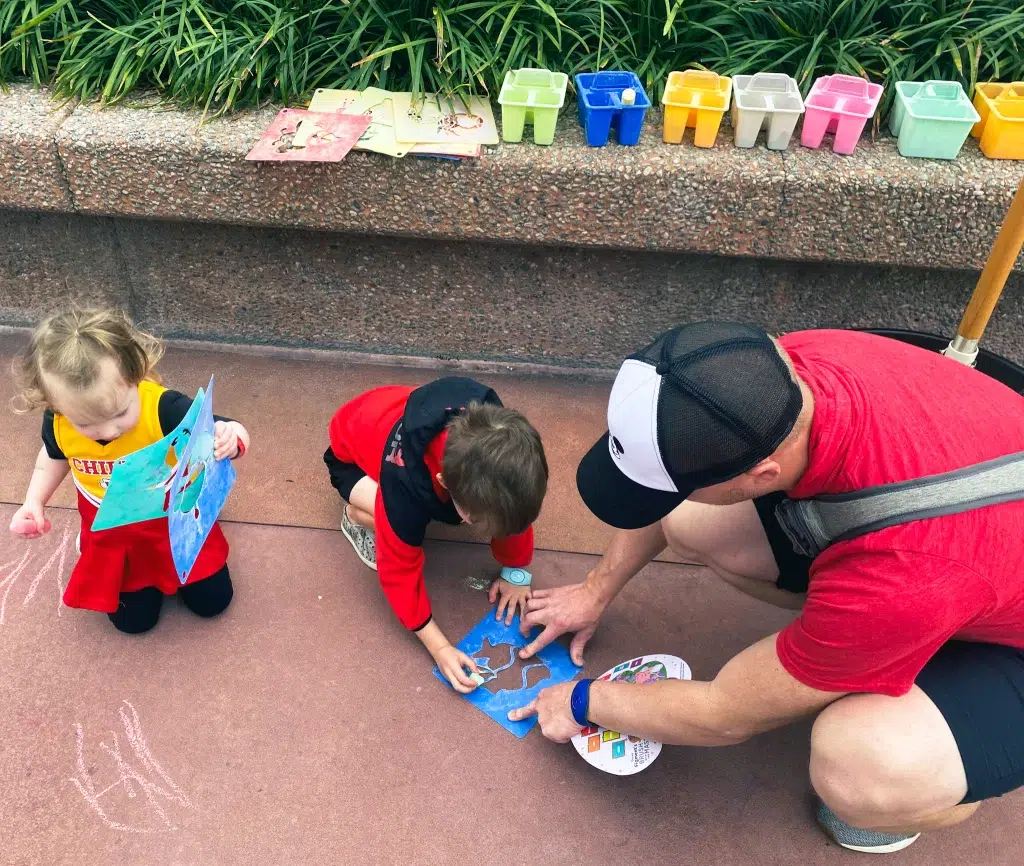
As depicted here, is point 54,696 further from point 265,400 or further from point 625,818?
point 625,818

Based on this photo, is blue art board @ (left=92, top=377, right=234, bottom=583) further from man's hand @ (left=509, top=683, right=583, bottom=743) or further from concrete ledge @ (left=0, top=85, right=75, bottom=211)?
concrete ledge @ (left=0, top=85, right=75, bottom=211)

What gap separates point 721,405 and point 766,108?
1.46 m

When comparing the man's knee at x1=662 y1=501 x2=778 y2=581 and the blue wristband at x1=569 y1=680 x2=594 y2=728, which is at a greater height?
the man's knee at x1=662 y1=501 x2=778 y2=581

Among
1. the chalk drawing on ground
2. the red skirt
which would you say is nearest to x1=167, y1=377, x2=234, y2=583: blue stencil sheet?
the red skirt

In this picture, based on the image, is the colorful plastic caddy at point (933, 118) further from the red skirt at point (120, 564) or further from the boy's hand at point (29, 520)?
the boy's hand at point (29, 520)

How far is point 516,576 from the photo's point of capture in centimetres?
226

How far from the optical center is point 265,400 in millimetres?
2809

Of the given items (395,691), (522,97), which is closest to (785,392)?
(395,691)

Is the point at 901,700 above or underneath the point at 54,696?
above

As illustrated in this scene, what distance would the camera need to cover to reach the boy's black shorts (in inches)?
88.0

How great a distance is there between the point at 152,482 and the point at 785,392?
128 cm

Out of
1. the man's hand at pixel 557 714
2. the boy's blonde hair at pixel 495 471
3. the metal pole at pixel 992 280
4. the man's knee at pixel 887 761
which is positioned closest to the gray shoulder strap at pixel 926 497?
the man's knee at pixel 887 761

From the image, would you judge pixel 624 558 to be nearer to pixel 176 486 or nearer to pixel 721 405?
pixel 721 405

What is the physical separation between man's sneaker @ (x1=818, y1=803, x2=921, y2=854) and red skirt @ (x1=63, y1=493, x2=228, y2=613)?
1.54 metres
